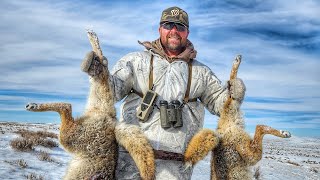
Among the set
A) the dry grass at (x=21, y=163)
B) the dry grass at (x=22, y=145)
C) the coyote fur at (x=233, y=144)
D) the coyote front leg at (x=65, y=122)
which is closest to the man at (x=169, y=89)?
the coyote fur at (x=233, y=144)

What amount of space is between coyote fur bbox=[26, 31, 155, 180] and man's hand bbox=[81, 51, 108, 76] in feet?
0.24

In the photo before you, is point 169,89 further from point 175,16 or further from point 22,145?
point 22,145

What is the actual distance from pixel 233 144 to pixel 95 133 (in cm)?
176

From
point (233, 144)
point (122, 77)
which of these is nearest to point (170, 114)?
point (122, 77)

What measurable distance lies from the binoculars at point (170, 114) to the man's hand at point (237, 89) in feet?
2.29

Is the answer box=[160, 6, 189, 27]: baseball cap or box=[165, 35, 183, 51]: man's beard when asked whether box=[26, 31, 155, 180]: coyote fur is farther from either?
box=[160, 6, 189, 27]: baseball cap

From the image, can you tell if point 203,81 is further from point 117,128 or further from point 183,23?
point 117,128

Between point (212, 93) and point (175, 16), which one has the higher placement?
point (175, 16)

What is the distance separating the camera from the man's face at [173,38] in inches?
207

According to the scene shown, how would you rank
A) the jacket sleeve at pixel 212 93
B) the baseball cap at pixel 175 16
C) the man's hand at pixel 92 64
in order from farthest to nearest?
the jacket sleeve at pixel 212 93
the baseball cap at pixel 175 16
the man's hand at pixel 92 64

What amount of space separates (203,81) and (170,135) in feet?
3.07

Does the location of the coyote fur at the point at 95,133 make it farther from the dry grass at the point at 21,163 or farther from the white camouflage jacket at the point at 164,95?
the dry grass at the point at 21,163

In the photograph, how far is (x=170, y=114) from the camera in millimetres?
4820

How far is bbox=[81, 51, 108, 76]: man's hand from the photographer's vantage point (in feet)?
13.5
